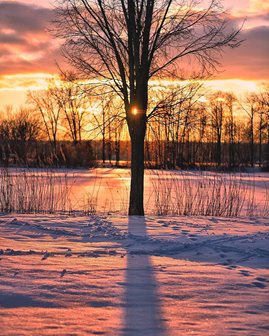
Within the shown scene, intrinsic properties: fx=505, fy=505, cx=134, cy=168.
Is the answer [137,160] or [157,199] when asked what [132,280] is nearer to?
[137,160]

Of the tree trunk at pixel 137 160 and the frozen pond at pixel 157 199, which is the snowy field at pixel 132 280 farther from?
the frozen pond at pixel 157 199

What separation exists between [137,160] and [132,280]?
617cm

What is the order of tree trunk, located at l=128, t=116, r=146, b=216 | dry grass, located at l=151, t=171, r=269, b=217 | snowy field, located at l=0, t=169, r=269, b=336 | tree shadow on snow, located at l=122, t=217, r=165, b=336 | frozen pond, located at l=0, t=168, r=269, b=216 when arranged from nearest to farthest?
tree shadow on snow, located at l=122, t=217, r=165, b=336, snowy field, located at l=0, t=169, r=269, b=336, tree trunk, located at l=128, t=116, r=146, b=216, dry grass, located at l=151, t=171, r=269, b=217, frozen pond, located at l=0, t=168, r=269, b=216

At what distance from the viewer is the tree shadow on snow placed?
Answer: 367 cm

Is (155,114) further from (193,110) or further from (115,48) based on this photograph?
(115,48)

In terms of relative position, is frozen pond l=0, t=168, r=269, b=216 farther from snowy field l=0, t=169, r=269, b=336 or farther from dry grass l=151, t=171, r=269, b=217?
snowy field l=0, t=169, r=269, b=336

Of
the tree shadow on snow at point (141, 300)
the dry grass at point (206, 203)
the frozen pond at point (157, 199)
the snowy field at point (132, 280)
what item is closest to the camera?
the tree shadow on snow at point (141, 300)

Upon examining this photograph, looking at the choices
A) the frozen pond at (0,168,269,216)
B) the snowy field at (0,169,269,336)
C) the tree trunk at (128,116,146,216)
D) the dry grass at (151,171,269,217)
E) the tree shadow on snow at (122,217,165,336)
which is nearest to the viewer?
the tree shadow on snow at (122,217,165,336)

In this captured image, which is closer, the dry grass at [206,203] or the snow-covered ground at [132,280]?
the snow-covered ground at [132,280]

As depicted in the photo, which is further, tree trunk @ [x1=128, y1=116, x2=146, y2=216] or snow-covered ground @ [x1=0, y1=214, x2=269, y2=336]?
tree trunk @ [x1=128, y1=116, x2=146, y2=216]

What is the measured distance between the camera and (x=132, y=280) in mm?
Result: 5043

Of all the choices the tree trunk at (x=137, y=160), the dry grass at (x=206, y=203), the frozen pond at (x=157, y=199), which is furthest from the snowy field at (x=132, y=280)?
the frozen pond at (x=157, y=199)

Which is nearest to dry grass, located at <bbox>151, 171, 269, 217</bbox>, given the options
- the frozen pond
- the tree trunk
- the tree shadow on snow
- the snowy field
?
the frozen pond

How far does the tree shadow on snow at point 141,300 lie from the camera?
367cm
